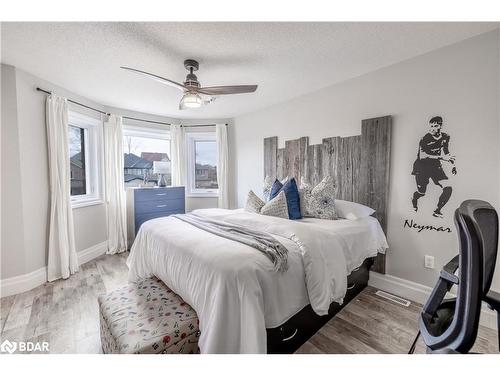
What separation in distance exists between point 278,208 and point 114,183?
2.81 meters

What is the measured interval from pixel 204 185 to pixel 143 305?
3.28 m

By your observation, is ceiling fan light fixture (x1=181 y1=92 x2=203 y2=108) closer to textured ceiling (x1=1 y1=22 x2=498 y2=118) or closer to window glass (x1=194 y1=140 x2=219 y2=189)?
textured ceiling (x1=1 y1=22 x2=498 y2=118)

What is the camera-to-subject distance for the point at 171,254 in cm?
161

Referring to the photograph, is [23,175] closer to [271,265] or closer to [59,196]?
[59,196]

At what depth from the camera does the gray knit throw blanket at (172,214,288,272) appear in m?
1.30

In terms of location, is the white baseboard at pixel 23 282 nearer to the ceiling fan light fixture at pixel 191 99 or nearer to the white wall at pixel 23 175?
the white wall at pixel 23 175

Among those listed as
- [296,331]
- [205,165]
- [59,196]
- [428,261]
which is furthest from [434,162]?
[59,196]

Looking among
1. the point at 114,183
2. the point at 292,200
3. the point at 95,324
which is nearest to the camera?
the point at 95,324

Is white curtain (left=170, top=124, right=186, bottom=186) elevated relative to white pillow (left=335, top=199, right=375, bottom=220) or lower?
elevated

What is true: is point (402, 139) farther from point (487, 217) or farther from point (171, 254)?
point (171, 254)

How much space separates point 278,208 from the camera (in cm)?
230

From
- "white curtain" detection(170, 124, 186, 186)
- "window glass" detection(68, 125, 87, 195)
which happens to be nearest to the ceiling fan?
"window glass" detection(68, 125, 87, 195)

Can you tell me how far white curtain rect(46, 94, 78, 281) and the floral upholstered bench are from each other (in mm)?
1677
